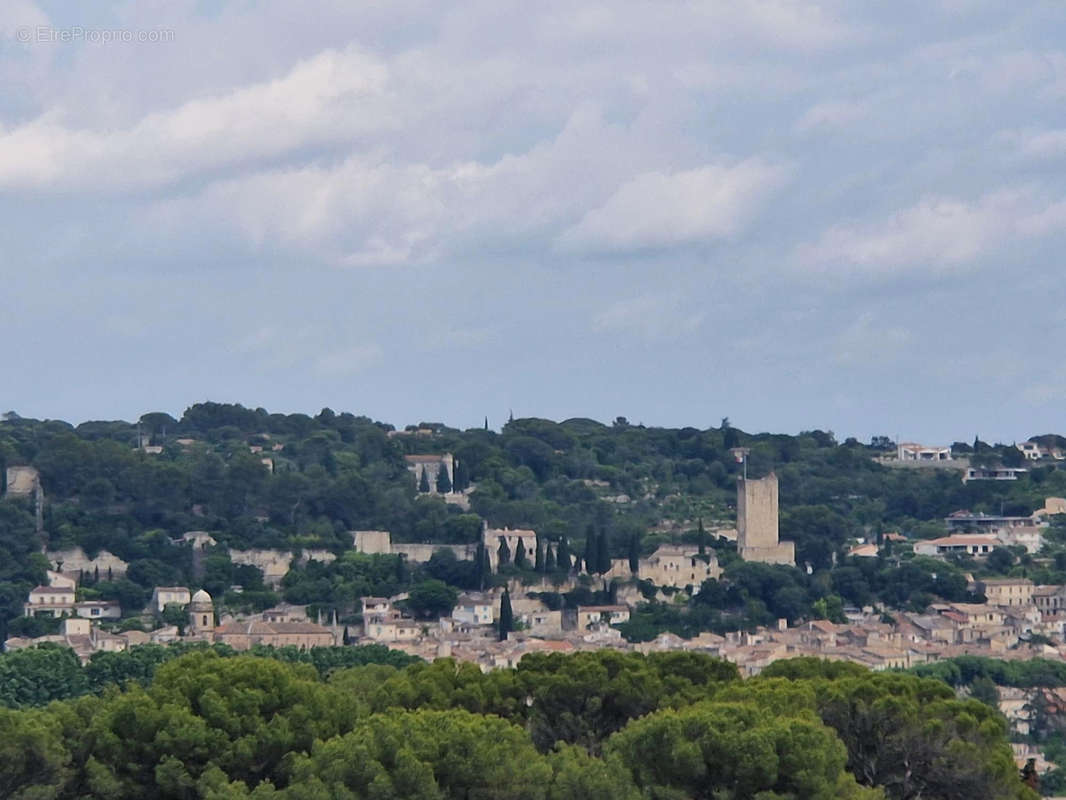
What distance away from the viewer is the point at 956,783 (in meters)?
35.8

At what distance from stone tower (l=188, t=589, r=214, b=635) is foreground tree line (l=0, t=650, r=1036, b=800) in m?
45.8

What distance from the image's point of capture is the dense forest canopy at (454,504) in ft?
314

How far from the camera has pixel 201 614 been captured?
286ft

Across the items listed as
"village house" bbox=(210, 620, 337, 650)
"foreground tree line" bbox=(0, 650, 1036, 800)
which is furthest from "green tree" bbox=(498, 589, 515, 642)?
"foreground tree line" bbox=(0, 650, 1036, 800)

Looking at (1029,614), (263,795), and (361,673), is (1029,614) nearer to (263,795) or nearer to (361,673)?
(361,673)

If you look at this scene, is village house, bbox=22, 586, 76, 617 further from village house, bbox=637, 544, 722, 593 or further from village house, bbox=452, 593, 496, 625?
village house, bbox=637, 544, 722, 593

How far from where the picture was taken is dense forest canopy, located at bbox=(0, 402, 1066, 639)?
95750 millimetres

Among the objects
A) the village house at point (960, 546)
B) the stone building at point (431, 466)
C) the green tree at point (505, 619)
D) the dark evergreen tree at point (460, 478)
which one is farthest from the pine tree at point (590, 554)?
the stone building at point (431, 466)

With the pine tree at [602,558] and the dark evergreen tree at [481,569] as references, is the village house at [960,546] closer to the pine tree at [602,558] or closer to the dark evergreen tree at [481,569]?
the pine tree at [602,558]

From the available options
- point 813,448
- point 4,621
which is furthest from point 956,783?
point 813,448

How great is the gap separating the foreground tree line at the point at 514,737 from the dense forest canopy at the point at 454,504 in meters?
47.4

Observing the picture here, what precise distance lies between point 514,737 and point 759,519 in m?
73.6

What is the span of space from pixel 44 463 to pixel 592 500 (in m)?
22.0

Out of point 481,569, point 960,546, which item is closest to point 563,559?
point 481,569
